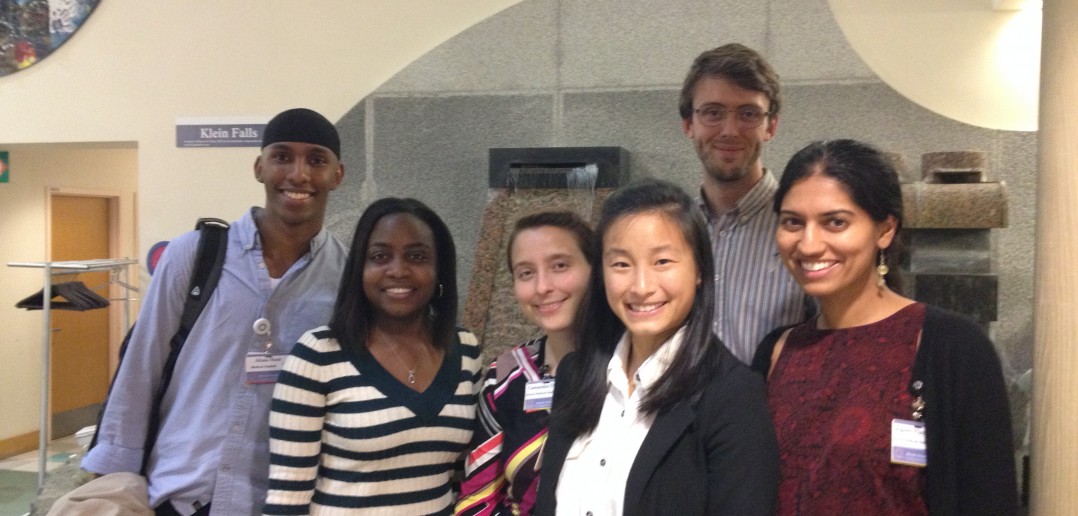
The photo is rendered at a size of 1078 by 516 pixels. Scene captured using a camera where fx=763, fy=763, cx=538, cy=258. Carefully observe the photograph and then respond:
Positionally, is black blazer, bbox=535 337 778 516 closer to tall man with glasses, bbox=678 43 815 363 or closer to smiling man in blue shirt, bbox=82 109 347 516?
tall man with glasses, bbox=678 43 815 363

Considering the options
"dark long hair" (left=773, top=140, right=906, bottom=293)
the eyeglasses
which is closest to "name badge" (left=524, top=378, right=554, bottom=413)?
"dark long hair" (left=773, top=140, right=906, bottom=293)

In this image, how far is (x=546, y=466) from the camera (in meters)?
1.47

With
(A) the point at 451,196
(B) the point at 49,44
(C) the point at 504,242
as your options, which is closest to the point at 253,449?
(C) the point at 504,242

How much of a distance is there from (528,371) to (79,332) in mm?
6821

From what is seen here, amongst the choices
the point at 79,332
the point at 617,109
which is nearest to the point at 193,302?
the point at 617,109

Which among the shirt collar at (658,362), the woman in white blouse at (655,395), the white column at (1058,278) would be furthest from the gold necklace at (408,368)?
the white column at (1058,278)

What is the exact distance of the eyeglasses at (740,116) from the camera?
201 cm

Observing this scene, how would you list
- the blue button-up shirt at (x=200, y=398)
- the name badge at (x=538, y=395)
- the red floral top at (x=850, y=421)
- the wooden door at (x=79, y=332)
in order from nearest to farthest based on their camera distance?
the red floral top at (x=850, y=421)
the name badge at (x=538, y=395)
the blue button-up shirt at (x=200, y=398)
the wooden door at (x=79, y=332)

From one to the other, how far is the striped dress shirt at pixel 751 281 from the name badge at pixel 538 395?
1.41ft

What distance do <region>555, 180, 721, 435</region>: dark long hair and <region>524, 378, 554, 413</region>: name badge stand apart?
0.19 metres

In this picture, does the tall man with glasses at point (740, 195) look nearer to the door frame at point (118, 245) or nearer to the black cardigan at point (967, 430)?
the black cardigan at point (967, 430)

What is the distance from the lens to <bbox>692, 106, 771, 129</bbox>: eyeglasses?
2.01 metres

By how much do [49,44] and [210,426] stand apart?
415cm

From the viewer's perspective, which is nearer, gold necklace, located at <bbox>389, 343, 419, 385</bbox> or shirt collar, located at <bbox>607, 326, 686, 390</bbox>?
shirt collar, located at <bbox>607, 326, 686, 390</bbox>
